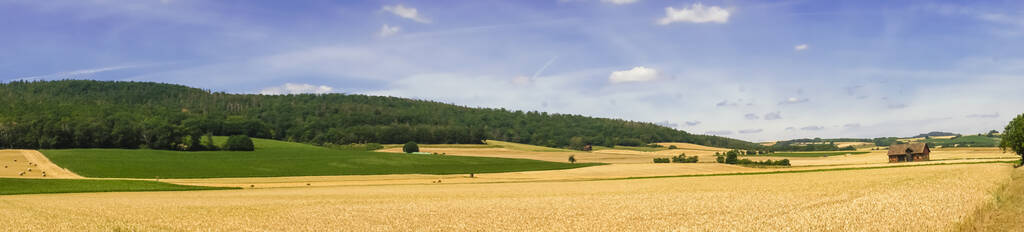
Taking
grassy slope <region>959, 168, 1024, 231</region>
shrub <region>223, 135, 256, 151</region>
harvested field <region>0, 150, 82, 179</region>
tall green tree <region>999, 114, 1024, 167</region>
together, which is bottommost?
harvested field <region>0, 150, 82, 179</region>

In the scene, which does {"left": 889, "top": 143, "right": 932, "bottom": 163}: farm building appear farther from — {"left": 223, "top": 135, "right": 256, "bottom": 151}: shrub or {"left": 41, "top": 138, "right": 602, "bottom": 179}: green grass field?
{"left": 223, "top": 135, "right": 256, "bottom": 151}: shrub

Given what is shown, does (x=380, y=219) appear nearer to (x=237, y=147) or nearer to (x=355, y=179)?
(x=355, y=179)

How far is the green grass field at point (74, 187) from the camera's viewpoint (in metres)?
44.5

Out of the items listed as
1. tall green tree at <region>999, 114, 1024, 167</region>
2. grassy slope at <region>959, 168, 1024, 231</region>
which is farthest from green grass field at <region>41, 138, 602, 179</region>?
grassy slope at <region>959, 168, 1024, 231</region>

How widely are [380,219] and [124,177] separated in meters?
54.5

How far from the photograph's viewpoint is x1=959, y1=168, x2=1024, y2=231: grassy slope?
15.4m

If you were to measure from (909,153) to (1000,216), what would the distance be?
82317 mm

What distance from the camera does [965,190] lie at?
26094mm

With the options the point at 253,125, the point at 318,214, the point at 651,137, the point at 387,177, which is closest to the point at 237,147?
the point at 253,125

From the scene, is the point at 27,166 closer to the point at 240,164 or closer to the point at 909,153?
the point at 240,164

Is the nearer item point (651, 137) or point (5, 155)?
point (5, 155)

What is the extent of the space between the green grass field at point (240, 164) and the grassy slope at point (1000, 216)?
57693mm

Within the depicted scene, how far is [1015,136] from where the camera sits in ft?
213

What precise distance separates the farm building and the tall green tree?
1652cm
